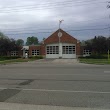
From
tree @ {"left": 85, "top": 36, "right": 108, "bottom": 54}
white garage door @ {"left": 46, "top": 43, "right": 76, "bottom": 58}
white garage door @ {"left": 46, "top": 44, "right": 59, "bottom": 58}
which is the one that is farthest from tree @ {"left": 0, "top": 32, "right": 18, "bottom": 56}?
tree @ {"left": 85, "top": 36, "right": 108, "bottom": 54}

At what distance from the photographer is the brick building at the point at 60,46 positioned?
68.1 metres

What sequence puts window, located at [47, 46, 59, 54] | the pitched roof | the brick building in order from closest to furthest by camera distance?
the brick building → the pitched roof → window, located at [47, 46, 59, 54]

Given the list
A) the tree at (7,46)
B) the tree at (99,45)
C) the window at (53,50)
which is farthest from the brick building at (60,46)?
the tree at (7,46)

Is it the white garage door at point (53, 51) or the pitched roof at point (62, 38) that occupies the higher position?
the pitched roof at point (62, 38)

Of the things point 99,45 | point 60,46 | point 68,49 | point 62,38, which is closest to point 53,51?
point 60,46

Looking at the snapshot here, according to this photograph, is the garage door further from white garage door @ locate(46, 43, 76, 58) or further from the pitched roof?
the pitched roof

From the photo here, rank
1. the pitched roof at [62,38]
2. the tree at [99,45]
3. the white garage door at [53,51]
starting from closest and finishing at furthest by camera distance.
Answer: the tree at [99,45] < the pitched roof at [62,38] < the white garage door at [53,51]

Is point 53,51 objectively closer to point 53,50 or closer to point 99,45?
point 53,50

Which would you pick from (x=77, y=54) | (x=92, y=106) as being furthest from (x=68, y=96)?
(x=77, y=54)

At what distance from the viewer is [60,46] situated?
6812 cm

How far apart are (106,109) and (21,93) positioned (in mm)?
4047

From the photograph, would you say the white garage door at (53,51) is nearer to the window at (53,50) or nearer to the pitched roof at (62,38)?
the window at (53,50)

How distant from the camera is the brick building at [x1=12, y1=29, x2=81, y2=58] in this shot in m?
68.1

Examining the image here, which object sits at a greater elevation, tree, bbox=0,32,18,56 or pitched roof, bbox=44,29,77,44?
pitched roof, bbox=44,29,77,44
